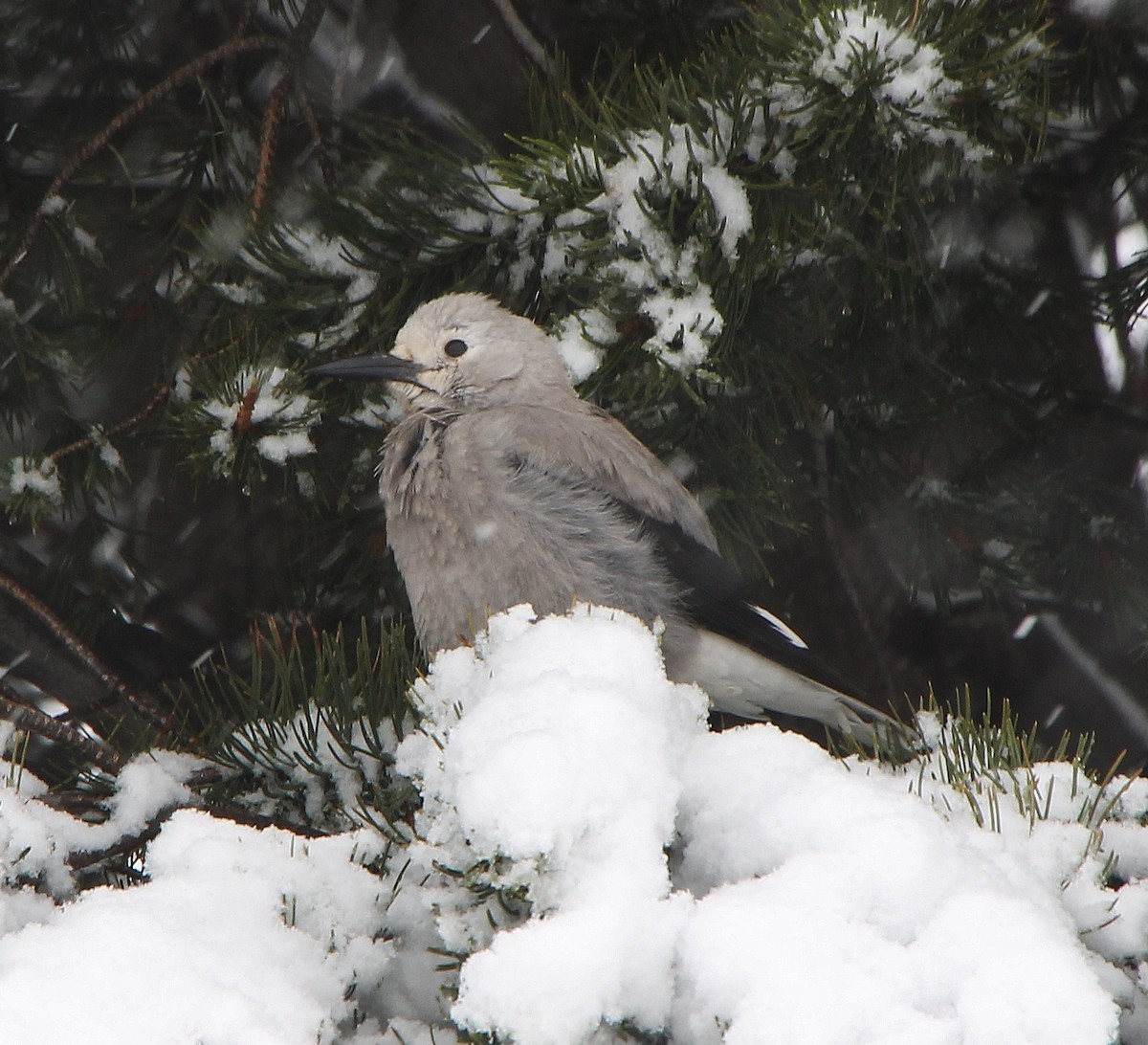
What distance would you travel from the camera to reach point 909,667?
2.82 m

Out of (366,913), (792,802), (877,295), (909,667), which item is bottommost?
(366,913)

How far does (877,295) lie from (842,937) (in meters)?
1.53

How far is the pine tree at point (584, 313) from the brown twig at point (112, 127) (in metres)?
0.01

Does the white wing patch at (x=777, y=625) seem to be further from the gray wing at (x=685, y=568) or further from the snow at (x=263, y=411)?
the snow at (x=263, y=411)

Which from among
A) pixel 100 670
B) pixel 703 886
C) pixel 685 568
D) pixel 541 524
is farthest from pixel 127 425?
pixel 703 886

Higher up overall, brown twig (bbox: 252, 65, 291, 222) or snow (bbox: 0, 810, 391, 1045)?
brown twig (bbox: 252, 65, 291, 222)

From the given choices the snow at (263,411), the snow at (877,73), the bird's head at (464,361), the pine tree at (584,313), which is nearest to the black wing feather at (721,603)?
the pine tree at (584,313)

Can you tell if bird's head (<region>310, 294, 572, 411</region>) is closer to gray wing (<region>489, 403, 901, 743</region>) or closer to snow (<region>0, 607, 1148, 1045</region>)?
gray wing (<region>489, 403, 901, 743</region>)

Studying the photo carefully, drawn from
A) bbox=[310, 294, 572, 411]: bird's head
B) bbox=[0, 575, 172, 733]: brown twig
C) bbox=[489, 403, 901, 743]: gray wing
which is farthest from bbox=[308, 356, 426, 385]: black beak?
bbox=[0, 575, 172, 733]: brown twig

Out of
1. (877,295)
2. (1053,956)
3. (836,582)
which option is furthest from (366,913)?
(836,582)

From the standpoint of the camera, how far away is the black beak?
2.12 m

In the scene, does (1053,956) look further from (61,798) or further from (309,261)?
(309,261)

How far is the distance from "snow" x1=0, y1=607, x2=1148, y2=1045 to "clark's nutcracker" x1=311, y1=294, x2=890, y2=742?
33.0 inches

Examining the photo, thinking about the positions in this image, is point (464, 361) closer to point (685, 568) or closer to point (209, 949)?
point (685, 568)
